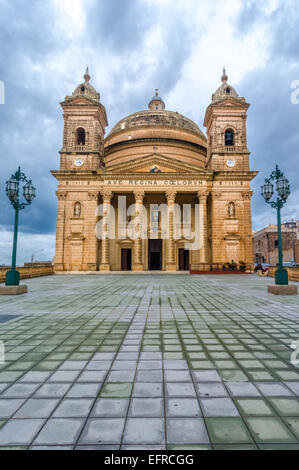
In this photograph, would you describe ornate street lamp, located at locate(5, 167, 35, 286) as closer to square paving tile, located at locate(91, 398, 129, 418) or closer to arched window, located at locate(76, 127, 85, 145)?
square paving tile, located at locate(91, 398, 129, 418)

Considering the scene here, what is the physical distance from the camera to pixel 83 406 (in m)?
2.30

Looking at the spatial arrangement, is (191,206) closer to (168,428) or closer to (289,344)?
(289,344)

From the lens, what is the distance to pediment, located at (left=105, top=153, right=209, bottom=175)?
28344 millimetres

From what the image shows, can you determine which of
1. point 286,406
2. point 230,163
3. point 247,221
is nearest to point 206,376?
point 286,406

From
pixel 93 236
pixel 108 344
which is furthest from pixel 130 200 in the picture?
pixel 108 344

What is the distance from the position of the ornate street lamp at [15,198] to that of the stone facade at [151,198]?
1643cm

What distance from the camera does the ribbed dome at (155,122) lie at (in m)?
37.2

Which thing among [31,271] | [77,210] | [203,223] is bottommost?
[31,271]

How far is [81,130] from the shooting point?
31.1m

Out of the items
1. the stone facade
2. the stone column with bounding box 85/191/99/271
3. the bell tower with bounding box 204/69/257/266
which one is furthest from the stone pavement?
the bell tower with bounding box 204/69/257/266

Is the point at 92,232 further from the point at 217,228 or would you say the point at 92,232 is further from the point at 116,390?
the point at 116,390

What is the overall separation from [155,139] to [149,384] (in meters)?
35.4

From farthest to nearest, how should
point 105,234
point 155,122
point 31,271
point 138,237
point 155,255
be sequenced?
point 155,122, point 155,255, point 105,234, point 138,237, point 31,271

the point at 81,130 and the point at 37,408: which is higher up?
the point at 81,130
